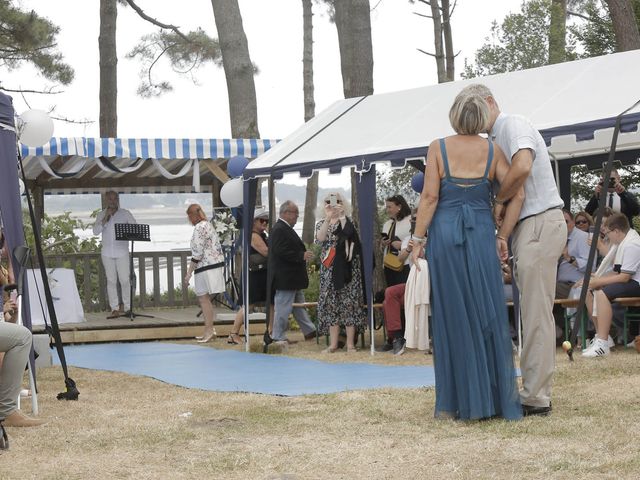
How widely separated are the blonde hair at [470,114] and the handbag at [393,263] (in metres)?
5.49

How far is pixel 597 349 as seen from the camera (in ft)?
31.6

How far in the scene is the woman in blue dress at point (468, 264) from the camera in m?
6.19

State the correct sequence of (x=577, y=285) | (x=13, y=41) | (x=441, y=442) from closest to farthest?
(x=441, y=442)
(x=577, y=285)
(x=13, y=41)

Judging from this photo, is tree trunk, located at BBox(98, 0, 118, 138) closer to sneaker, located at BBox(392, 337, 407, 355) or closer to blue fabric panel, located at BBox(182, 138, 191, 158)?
blue fabric panel, located at BBox(182, 138, 191, 158)

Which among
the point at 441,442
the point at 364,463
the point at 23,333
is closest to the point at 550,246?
the point at 441,442

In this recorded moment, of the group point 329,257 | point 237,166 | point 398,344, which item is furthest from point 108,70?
point 398,344

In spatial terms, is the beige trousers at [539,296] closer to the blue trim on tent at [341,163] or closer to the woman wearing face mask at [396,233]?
the blue trim on tent at [341,163]

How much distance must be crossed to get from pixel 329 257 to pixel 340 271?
0.18 meters

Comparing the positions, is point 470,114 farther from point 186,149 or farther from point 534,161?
point 186,149

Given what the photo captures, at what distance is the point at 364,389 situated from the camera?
827 cm

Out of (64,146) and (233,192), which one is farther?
(64,146)

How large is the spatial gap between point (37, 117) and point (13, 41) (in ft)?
41.4

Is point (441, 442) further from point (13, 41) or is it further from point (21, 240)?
point (13, 41)

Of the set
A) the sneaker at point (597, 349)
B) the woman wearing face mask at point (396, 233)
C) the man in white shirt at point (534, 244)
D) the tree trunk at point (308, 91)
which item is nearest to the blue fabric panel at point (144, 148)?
the woman wearing face mask at point (396, 233)
